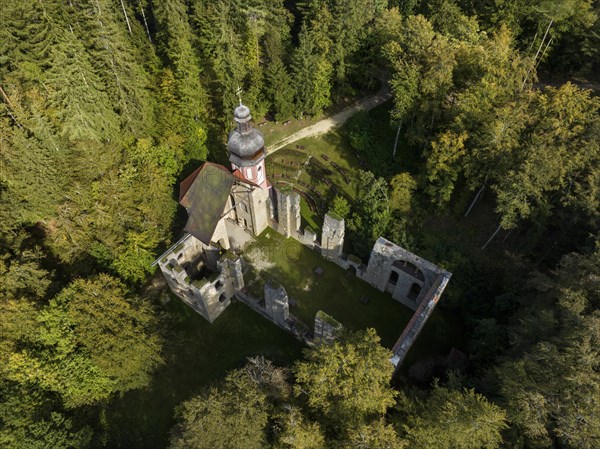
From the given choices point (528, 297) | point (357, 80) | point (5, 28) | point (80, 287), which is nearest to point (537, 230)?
point (528, 297)

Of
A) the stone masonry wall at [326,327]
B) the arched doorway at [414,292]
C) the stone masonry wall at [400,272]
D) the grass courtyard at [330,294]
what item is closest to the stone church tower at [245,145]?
the grass courtyard at [330,294]

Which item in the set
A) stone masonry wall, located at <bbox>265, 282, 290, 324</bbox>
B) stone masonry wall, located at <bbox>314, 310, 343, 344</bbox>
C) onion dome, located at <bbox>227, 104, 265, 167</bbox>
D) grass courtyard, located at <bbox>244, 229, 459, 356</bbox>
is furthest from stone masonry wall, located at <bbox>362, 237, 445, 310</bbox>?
onion dome, located at <bbox>227, 104, 265, 167</bbox>

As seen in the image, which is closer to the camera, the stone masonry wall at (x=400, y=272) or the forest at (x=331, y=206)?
the forest at (x=331, y=206)

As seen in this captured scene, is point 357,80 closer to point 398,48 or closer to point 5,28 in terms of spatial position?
point 398,48

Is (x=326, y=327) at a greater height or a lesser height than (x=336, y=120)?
lesser

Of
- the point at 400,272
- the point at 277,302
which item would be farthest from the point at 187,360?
the point at 400,272

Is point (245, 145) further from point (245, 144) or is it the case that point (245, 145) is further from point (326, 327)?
point (326, 327)

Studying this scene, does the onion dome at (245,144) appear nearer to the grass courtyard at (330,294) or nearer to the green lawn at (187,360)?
the grass courtyard at (330,294)
